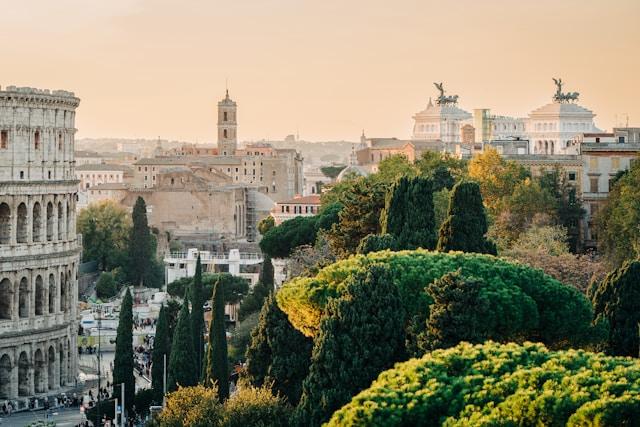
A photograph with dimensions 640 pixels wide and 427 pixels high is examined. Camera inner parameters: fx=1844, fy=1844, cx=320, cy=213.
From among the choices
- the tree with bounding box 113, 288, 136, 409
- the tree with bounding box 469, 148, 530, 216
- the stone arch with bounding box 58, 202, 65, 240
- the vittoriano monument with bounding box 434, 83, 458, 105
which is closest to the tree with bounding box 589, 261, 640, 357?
the tree with bounding box 113, 288, 136, 409

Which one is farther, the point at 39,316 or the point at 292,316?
the point at 39,316

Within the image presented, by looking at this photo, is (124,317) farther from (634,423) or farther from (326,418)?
(634,423)

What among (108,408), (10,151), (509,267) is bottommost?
(108,408)

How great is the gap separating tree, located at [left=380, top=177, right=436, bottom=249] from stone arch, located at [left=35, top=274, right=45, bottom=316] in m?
18.4

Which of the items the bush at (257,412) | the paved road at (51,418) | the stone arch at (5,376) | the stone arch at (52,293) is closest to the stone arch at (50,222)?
the stone arch at (52,293)

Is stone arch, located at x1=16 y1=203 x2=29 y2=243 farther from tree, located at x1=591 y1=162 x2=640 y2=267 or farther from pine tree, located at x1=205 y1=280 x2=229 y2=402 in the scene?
tree, located at x1=591 y1=162 x2=640 y2=267

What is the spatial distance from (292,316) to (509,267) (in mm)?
4790

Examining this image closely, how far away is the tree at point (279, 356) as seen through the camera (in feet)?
134

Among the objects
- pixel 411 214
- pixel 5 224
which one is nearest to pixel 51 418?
pixel 5 224

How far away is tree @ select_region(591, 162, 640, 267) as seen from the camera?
6156 cm

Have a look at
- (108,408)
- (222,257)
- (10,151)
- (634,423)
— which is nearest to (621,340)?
(634,423)

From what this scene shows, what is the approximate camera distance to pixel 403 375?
97.5 feet

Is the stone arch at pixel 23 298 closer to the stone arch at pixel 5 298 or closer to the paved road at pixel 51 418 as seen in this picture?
the stone arch at pixel 5 298

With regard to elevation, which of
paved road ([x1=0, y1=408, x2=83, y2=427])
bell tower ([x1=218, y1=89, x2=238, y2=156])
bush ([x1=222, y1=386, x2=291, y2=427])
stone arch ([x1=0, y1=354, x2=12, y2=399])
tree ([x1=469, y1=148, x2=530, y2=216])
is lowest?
paved road ([x1=0, y1=408, x2=83, y2=427])
